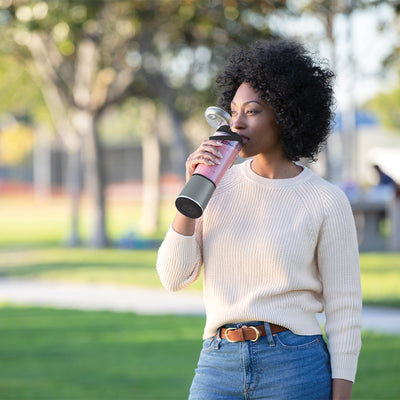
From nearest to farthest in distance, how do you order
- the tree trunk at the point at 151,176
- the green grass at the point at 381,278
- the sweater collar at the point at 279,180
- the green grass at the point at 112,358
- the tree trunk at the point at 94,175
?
the sweater collar at the point at 279,180, the green grass at the point at 112,358, the green grass at the point at 381,278, the tree trunk at the point at 94,175, the tree trunk at the point at 151,176

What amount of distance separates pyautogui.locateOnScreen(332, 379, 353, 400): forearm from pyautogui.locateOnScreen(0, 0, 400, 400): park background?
1096 mm

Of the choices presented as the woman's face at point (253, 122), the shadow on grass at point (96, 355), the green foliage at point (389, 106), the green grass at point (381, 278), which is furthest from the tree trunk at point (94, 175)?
the green foliage at point (389, 106)

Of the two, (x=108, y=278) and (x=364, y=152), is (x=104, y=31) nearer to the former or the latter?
(x=108, y=278)

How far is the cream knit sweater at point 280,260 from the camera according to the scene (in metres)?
2.36

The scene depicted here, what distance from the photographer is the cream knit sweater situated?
2.36 m

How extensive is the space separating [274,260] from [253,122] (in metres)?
0.41

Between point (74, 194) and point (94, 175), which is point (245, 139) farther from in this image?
point (74, 194)

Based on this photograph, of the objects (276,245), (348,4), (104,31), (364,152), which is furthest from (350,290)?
(364,152)

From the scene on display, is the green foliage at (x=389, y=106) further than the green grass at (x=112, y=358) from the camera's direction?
Yes

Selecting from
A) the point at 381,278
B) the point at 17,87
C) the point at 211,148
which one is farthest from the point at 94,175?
the point at 211,148

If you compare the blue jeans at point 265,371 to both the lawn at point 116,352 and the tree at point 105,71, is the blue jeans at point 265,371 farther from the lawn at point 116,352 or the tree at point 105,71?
the tree at point 105,71

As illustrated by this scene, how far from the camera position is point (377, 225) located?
18078mm

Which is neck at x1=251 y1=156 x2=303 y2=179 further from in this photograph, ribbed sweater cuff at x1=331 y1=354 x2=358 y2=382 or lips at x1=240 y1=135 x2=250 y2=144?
ribbed sweater cuff at x1=331 y1=354 x2=358 y2=382

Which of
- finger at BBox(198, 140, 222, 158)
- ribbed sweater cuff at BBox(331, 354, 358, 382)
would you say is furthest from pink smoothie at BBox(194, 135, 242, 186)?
ribbed sweater cuff at BBox(331, 354, 358, 382)
